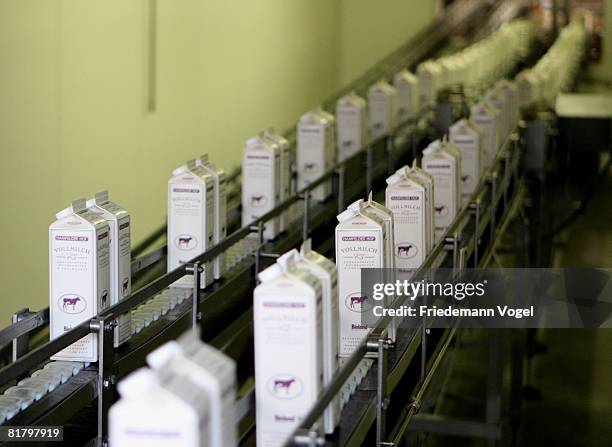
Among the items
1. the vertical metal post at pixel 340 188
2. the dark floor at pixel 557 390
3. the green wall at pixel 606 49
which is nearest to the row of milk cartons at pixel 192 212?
the vertical metal post at pixel 340 188

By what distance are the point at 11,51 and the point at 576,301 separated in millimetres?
3286

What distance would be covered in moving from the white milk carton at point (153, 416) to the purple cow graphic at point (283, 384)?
0.56m

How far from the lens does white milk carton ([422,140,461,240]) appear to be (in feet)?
14.2

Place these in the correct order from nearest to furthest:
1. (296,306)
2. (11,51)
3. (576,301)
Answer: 1. (296,306)
2. (576,301)
3. (11,51)

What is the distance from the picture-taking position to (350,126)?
6.69 metres

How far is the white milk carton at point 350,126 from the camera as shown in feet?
21.9

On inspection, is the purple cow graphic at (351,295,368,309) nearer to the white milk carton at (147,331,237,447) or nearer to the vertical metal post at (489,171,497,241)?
the white milk carton at (147,331,237,447)

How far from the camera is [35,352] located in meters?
2.59

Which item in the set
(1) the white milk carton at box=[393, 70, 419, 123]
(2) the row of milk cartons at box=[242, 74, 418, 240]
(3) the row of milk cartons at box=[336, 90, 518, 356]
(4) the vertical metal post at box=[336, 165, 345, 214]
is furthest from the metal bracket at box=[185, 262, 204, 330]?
(1) the white milk carton at box=[393, 70, 419, 123]

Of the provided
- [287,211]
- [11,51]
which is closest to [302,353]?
[287,211]

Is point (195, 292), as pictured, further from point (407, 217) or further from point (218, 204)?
point (407, 217)

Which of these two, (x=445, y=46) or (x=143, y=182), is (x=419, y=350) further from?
(x=445, y=46)

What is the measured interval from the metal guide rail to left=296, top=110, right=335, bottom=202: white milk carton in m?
0.09

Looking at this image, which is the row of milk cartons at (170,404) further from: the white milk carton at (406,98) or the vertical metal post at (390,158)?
the white milk carton at (406,98)
